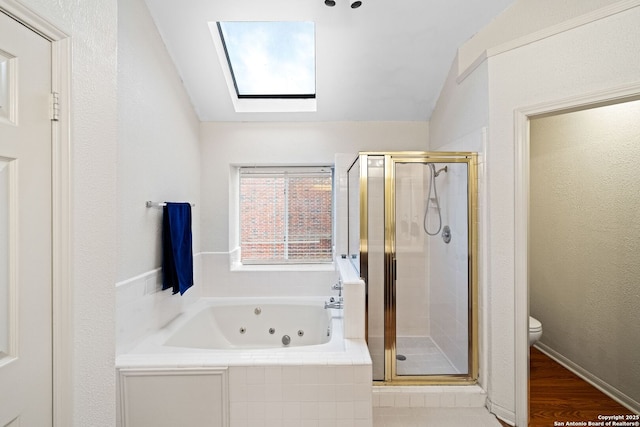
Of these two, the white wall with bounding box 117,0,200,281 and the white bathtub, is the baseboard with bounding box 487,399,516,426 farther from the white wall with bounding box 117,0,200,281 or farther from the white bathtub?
the white wall with bounding box 117,0,200,281

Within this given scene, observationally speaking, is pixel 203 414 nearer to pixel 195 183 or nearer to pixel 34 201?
pixel 34 201

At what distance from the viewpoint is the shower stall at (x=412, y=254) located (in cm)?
227

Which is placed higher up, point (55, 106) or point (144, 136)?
point (144, 136)

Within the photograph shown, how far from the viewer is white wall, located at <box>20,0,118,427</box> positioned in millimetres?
1007

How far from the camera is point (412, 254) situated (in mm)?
2531

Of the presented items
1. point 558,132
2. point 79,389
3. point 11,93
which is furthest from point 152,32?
point 558,132

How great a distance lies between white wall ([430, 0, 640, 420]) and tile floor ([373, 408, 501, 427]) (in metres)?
0.11

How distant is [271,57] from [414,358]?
107 inches

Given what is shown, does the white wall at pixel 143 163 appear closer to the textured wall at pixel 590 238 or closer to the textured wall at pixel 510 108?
the textured wall at pixel 510 108

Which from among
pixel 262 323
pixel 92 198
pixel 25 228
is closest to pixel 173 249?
pixel 262 323

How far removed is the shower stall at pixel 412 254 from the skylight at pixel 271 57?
1124mm

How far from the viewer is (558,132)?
107 inches

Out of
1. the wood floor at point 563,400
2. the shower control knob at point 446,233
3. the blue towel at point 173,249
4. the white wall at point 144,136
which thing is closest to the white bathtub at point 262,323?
the blue towel at point 173,249

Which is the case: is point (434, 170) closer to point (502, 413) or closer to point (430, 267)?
point (430, 267)
